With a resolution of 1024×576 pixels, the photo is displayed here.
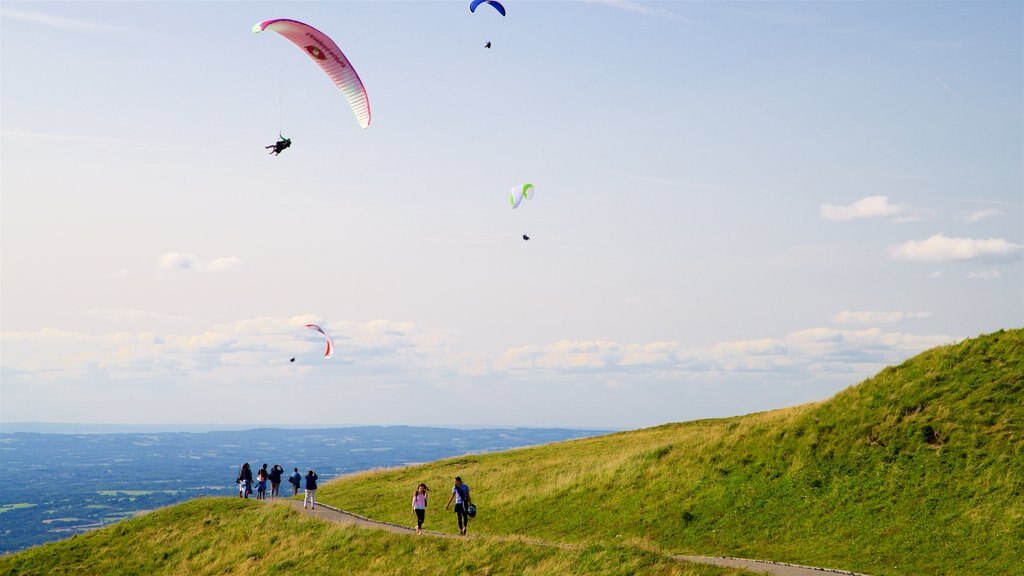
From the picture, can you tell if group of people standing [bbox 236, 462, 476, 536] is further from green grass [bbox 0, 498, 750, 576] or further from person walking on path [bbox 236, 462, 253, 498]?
green grass [bbox 0, 498, 750, 576]

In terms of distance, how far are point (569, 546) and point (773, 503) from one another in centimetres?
961

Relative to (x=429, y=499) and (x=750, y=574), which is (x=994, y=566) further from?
(x=429, y=499)

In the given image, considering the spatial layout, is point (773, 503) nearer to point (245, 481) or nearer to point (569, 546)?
point (569, 546)

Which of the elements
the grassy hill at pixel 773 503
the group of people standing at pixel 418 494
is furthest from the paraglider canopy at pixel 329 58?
the grassy hill at pixel 773 503

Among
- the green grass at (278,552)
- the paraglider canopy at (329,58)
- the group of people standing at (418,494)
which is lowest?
the green grass at (278,552)

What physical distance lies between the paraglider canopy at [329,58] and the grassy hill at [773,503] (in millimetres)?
19599

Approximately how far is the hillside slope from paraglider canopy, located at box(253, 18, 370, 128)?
20058mm

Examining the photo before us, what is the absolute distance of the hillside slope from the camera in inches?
1241

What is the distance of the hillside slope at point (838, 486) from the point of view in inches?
1241

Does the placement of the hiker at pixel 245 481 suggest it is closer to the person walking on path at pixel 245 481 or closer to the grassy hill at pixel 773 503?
the person walking on path at pixel 245 481

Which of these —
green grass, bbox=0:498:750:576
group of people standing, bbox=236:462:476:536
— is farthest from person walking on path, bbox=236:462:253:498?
green grass, bbox=0:498:750:576

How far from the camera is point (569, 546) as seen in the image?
108 feet

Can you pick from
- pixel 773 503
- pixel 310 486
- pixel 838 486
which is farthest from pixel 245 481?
pixel 838 486

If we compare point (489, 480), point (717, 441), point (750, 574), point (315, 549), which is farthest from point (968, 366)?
point (315, 549)
